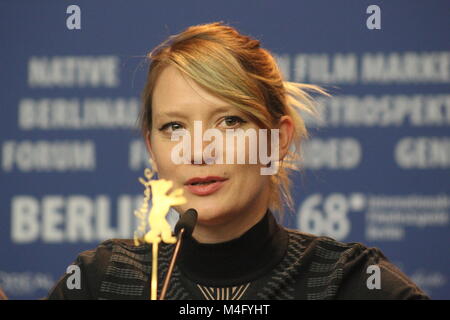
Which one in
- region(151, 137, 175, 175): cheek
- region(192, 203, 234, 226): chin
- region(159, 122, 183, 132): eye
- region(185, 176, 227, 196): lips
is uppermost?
region(159, 122, 183, 132): eye

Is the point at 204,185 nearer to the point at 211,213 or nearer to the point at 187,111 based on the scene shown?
the point at 211,213

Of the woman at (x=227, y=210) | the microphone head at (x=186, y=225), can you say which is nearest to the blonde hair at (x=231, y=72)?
the woman at (x=227, y=210)

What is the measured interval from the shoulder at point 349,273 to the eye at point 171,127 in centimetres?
44

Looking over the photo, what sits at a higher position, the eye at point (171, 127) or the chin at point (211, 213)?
the eye at point (171, 127)

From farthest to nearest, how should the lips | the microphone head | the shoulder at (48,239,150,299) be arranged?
the shoulder at (48,239,150,299) → the lips → the microphone head

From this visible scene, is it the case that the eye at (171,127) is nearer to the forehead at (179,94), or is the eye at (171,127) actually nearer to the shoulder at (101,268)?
the forehead at (179,94)

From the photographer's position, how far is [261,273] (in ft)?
5.75

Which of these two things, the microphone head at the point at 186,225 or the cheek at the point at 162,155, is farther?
the cheek at the point at 162,155

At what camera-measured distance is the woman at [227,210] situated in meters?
1.69

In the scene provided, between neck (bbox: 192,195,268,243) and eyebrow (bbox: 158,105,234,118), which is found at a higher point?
eyebrow (bbox: 158,105,234,118)

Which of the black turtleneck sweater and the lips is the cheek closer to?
the lips

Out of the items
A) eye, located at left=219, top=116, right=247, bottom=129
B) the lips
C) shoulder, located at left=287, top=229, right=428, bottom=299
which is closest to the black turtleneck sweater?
shoulder, located at left=287, top=229, right=428, bottom=299

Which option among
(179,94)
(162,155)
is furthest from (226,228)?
(179,94)

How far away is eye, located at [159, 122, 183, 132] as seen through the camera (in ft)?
5.65
